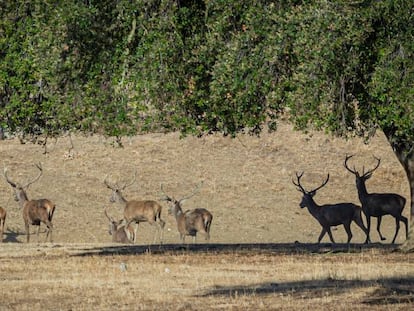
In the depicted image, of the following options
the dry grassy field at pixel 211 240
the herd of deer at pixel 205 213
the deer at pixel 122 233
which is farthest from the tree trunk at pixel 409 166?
the deer at pixel 122 233

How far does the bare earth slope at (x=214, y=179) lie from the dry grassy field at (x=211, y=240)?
0.06m

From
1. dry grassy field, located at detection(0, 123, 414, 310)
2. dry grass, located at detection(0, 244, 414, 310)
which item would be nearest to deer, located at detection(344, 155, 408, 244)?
dry grassy field, located at detection(0, 123, 414, 310)

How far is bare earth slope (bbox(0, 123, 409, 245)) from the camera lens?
35969 mm

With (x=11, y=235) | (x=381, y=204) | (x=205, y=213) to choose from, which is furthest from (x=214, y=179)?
(x=381, y=204)

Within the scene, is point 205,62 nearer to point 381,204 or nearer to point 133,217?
point 381,204

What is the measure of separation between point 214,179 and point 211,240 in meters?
6.32

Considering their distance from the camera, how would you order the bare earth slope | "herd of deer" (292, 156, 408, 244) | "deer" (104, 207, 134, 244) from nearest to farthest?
"herd of deer" (292, 156, 408, 244), "deer" (104, 207, 134, 244), the bare earth slope

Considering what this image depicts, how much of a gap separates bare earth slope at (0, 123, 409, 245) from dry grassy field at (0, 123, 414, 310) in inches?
2.5

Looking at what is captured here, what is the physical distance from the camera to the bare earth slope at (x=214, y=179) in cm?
3597

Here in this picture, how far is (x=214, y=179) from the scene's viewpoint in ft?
134

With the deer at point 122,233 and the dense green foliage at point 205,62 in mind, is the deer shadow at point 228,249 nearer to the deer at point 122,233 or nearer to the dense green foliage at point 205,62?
the deer at point 122,233

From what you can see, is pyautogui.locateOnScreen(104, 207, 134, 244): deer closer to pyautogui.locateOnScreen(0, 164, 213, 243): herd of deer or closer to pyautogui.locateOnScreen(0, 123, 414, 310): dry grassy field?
pyautogui.locateOnScreen(0, 164, 213, 243): herd of deer

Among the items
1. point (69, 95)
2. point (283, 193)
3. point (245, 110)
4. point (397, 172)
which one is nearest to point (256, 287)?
point (245, 110)

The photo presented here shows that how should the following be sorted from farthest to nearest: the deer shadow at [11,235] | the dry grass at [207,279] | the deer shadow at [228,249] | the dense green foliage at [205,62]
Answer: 1. the deer shadow at [11,235]
2. the deer shadow at [228,249]
3. the dense green foliage at [205,62]
4. the dry grass at [207,279]
